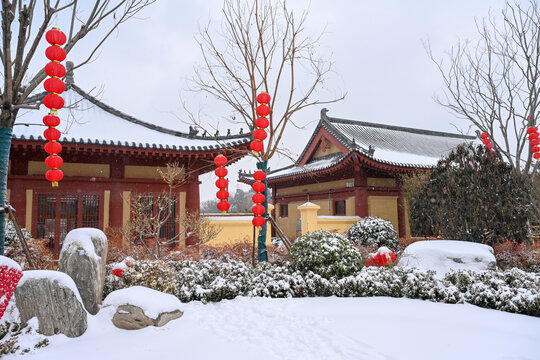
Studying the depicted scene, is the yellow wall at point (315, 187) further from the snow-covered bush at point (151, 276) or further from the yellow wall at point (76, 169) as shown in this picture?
the snow-covered bush at point (151, 276)

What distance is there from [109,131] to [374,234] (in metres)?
8.76

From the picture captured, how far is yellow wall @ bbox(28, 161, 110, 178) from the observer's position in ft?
30.8

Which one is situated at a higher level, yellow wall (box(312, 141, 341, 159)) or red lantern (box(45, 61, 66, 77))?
yellow wall (box(312, 141, 341, 159))

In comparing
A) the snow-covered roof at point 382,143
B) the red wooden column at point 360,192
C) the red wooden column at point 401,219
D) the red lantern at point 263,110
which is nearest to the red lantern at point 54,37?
the red lantern at point 263,110

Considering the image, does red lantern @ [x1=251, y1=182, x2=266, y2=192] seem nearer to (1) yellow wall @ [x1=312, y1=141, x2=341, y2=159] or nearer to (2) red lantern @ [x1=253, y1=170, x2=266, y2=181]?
(2) red lantern @ [x1=253, y1=170, x2=266, y2=181]

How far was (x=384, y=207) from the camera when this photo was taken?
1360cm

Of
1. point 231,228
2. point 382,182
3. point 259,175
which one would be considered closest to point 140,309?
point 259,175

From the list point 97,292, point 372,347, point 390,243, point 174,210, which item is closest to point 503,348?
Result: point 372,347

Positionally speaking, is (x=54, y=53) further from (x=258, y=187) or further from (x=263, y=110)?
(x=258, y=187)

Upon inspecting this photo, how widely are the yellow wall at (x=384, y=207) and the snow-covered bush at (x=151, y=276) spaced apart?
9619 millimetres

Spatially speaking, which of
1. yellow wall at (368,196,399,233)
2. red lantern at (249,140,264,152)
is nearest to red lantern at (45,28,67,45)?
red lantern at (249,140,264,152)

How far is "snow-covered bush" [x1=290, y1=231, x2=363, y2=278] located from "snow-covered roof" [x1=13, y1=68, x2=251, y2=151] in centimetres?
390

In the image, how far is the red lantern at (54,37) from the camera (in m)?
5.04

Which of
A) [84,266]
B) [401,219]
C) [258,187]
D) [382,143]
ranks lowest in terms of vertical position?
[84,266]
